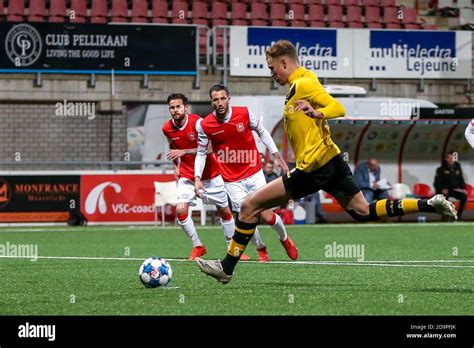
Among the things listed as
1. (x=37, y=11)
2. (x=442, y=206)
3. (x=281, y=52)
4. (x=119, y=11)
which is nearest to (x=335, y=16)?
(x=119, y=11)

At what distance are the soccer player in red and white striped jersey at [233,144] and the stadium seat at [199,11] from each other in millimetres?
17922

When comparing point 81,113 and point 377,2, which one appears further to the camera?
point 377,2

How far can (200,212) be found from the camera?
27.2 meters

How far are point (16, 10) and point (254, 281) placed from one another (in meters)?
20.8

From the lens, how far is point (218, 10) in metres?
31.5

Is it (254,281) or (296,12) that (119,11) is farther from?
(254,281)

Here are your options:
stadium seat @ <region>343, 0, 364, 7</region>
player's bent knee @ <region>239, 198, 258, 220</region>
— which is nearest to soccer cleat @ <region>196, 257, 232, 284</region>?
player's bent knee @ <region>239, 198, 258, 220</region>

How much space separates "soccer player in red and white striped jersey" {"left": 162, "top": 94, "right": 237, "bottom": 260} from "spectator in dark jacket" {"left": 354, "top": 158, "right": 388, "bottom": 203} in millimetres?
13122

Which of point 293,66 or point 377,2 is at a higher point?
point 377,2

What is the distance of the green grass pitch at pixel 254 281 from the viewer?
8.00 meters

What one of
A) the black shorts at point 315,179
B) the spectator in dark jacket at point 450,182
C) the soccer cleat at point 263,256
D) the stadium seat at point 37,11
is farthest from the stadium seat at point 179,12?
the black shorts at point 315,179

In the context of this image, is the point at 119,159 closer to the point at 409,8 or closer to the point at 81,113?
the point at 81,113
